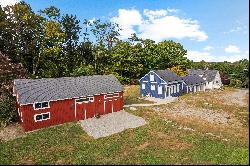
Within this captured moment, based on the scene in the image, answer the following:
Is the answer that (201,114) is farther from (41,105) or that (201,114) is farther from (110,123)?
(41,105)

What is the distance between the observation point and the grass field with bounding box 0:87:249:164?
2214cm

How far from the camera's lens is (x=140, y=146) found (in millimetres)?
25250

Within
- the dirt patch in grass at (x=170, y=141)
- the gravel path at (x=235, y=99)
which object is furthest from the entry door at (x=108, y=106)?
the gravel path at (x=235, y=99)

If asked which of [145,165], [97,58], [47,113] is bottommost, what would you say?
[145,165]

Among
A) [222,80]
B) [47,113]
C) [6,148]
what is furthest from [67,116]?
[222,80]

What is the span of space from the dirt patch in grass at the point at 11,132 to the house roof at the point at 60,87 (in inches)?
136

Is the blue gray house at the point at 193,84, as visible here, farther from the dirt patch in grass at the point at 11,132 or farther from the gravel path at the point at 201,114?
the dirt patch in grass at the point at 11,132

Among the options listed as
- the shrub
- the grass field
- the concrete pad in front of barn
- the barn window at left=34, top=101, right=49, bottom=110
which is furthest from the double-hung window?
the shrub

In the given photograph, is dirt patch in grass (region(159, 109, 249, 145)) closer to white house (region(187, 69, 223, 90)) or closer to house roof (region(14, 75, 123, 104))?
house roof (region(14, 75, 123, 104))

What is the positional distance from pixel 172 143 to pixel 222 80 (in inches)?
2473

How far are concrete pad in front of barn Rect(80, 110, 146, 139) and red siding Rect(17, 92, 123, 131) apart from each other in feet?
3.33

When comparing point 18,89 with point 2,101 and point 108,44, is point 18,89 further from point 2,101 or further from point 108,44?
point 108,44

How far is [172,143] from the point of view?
1027 inches

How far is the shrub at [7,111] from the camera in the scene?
1258 inches
